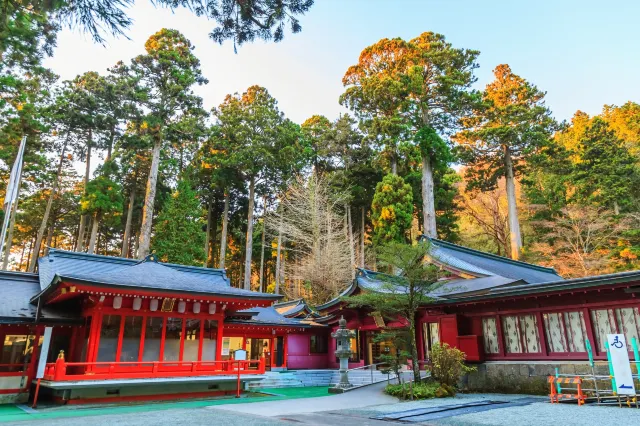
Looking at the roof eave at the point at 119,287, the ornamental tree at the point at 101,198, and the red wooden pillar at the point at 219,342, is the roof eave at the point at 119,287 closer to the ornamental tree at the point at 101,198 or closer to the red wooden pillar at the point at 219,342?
the red wooden pillar at the point at 219,342

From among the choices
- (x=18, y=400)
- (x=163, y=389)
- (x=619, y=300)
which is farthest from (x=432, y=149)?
(x=18, y=400)

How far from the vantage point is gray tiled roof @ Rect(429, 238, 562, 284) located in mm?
16547

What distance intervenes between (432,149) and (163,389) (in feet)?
67.4

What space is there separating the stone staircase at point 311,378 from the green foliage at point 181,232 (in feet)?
35.9

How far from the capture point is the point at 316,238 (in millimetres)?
26188

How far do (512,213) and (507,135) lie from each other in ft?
18.4

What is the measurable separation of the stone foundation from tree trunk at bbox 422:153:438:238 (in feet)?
41.6

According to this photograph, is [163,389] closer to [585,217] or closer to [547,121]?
[585,217]

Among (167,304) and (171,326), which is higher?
(167,304)

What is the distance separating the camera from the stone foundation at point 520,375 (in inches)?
388

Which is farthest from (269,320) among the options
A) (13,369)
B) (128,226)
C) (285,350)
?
(128,226)

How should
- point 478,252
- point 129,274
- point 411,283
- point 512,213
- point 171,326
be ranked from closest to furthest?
point 411,283
point 129,274
point 171,326
point 478,252
point 512,213

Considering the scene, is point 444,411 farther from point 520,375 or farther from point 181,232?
point 181,232

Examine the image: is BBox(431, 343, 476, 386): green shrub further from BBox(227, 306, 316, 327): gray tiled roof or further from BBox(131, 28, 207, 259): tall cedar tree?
BBox(131, 28, 207, 259): tall cedar tree
